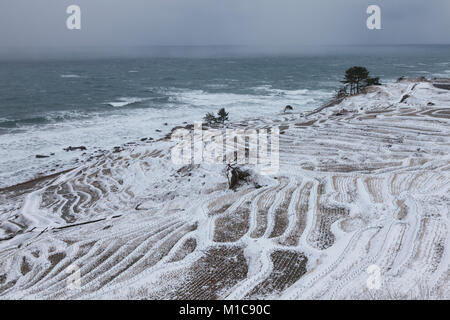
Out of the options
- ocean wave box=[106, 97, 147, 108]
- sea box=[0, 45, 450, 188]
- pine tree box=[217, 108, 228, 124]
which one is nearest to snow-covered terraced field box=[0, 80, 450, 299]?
sea box=[0, 45, 450, 188]

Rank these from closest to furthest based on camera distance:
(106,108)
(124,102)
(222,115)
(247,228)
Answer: (247,228) → (222,115) → (106,108) → (124,102)

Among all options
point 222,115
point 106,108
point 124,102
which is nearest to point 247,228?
point 222,115

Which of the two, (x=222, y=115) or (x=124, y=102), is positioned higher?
(x=124, y=102)

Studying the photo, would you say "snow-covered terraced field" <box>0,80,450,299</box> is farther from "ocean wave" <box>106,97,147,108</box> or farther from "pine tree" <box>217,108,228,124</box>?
"ocean wave" <box>106,97,147,108</box>

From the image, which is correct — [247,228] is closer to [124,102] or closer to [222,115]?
[222,115]

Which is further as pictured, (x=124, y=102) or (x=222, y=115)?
(x=124, y=102)

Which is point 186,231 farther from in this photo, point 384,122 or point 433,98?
point 433,98

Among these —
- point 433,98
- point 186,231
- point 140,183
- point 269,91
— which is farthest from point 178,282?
point 269,91
